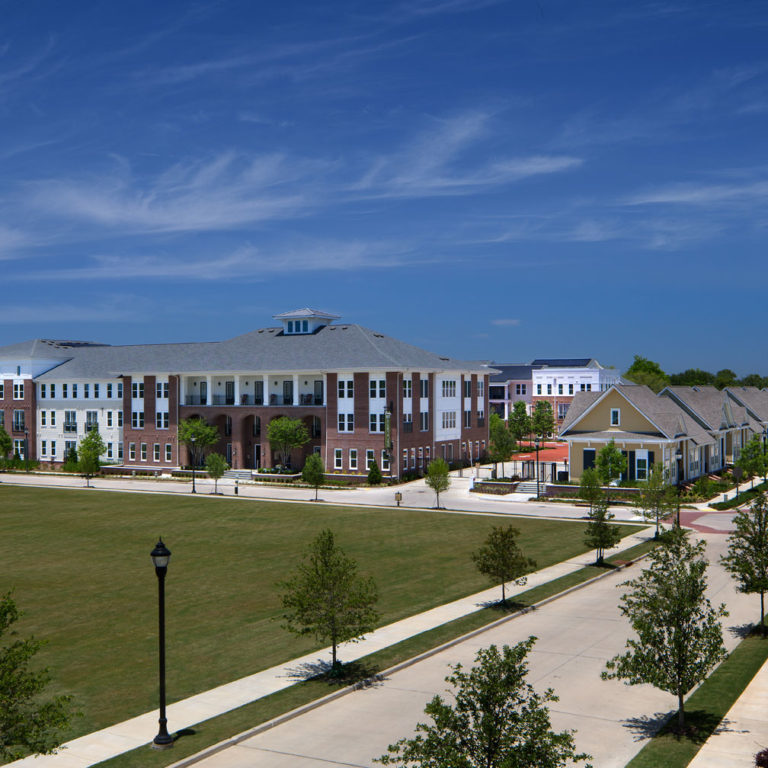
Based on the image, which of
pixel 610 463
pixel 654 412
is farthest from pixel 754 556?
pixel 654 412

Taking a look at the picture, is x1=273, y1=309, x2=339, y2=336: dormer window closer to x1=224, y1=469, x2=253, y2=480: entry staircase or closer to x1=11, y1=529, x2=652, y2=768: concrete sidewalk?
x1=224, y1=469, x2=253, y2=480: entry staircase

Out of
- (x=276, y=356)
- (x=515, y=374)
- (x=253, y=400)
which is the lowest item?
(x=253, y=400)

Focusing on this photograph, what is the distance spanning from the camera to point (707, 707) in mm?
20062

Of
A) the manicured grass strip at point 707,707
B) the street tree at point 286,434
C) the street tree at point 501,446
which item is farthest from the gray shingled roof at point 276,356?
the manicured grass strip at point 707,707

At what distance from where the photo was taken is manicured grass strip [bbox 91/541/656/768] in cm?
1734

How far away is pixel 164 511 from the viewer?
5628cm

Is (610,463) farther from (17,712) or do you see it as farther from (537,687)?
(17,712)

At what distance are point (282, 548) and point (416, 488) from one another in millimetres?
28498

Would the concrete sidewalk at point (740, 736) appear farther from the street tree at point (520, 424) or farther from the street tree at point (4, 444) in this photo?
the street tree at point (520, 424)

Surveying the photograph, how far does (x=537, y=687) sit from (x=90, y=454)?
209 ft

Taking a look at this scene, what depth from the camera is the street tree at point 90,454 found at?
7431 centimetres

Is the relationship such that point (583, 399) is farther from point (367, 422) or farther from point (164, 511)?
point (164, 511)

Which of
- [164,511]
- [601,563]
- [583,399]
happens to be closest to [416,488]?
[583,399]

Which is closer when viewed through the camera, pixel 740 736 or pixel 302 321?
pixel 740 736
